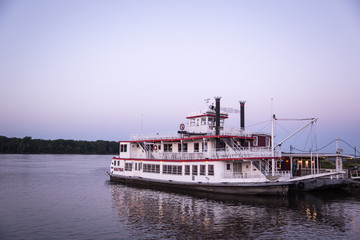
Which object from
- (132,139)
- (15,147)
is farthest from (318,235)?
(15,147)

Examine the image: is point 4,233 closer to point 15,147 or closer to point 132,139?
point 132,139

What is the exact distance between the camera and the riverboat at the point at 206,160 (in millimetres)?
31891

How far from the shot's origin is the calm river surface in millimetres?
20078

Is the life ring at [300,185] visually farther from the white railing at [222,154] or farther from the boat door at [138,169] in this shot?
the boat door at [138,169]

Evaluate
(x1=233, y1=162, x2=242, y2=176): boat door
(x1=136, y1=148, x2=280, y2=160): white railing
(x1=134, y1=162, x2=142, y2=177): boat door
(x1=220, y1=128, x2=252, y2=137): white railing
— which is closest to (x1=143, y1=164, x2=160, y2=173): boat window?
(x1=134, y1=162, x2=142, y2=177): boat door

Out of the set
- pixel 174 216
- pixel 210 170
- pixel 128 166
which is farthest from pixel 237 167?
pixel 128 166

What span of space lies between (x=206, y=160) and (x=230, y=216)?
34.7 ft

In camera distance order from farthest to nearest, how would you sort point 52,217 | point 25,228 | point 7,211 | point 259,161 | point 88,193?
point 88,193
point 259,161
point 7,211
point 52,217
point 25,228

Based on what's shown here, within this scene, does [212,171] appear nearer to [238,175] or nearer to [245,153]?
[238,175]

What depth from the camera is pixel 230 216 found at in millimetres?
24453

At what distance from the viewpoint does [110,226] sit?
858 inches

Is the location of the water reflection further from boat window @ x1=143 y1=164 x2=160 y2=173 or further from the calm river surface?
boat window @ x1=143 y1=164 x2=160 y2=173

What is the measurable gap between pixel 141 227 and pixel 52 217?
8265mm

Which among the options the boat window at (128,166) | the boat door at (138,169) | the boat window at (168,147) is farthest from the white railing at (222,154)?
the boat window at (128,166)
